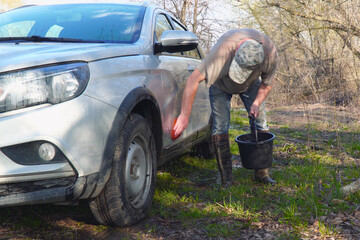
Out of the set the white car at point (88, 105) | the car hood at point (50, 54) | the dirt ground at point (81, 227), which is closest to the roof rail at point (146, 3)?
the white car at point (88, 105)

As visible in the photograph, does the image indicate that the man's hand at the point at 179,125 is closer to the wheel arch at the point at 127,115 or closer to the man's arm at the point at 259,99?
the wheel arch at the point at 127,115

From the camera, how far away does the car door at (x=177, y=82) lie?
3.31 meters

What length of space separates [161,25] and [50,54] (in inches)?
70.4

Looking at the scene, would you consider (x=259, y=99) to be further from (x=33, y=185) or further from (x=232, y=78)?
(x=33, y=185)

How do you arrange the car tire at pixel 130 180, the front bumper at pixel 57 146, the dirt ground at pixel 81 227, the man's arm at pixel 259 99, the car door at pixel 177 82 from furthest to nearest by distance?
the man's arm at pixel 259 99, the car door at pixel 177 82, the dirt ground at pixel 81 227, the car tire at pixel 130 180, the front bumper at pixel 57 146

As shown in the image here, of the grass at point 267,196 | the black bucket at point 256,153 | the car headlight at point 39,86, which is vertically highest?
the car headlight at point 39,86

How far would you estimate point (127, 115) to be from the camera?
246 cm

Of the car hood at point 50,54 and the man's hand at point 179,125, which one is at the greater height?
the car hood at point 50,54

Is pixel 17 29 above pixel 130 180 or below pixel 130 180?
above

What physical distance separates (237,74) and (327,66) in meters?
9.49

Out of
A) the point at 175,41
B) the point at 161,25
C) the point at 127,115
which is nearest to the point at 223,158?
the point at 175,41

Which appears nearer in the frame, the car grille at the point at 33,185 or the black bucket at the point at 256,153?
the car grille at the point at 33,185

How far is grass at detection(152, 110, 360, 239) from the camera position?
108 inches

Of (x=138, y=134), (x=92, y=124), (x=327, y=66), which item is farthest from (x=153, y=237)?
(x=327, y=66)
